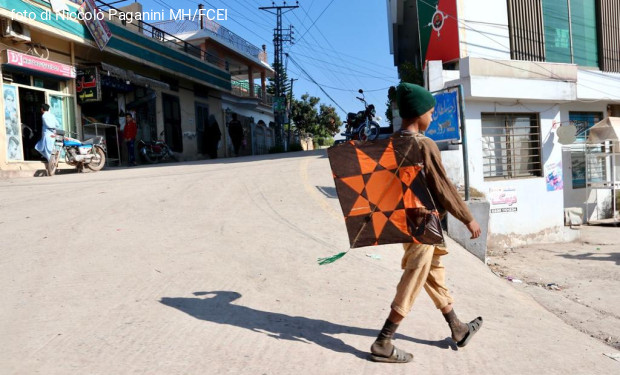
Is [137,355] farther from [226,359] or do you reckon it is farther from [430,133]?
[430,133]

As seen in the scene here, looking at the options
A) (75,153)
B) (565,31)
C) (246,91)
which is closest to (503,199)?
(565,31)

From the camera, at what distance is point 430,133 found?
27.8ft

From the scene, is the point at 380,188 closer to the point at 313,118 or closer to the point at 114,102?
the point at 114,102

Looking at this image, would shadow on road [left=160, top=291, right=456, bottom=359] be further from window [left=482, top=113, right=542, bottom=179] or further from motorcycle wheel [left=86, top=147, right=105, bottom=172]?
motorcycle wheel [left=86, top=147, right=105, bottom=172]

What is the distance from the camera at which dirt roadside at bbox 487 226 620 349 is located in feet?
15.7

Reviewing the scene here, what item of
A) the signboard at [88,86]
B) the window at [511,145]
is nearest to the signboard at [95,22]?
the signboard at [88,86]

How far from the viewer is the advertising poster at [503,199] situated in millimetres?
9688

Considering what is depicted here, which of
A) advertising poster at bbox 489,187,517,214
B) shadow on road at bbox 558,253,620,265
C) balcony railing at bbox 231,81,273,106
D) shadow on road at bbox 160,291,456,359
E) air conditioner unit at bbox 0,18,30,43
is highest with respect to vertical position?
balcony railing at bbox 231,81,273,106

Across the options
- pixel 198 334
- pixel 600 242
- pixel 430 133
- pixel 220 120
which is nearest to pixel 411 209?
pixel 198 334

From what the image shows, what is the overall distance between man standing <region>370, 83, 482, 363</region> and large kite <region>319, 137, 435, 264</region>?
0.26 ft

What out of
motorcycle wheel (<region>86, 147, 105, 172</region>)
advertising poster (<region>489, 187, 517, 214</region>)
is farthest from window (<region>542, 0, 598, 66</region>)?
motorcycle wheel (<region>86, 147, 105, 172</region>)

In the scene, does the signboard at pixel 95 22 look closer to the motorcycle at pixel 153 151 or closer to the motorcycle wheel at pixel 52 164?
the motorcycle at pixel 153 151

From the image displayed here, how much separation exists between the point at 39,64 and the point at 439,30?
11235 millimetres

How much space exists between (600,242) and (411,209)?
8972 mm
